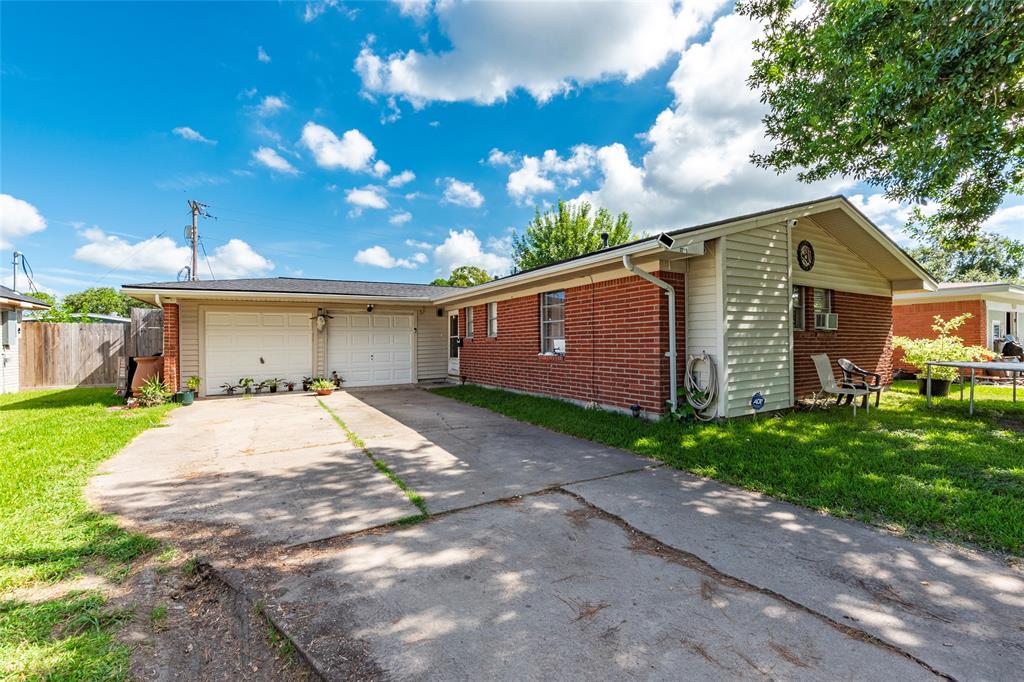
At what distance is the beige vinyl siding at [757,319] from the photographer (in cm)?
624

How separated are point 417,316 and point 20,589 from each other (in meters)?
10.6

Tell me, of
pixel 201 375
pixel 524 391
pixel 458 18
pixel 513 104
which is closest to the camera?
pixel 458 18

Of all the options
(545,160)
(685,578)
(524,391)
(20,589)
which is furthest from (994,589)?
(545,160)

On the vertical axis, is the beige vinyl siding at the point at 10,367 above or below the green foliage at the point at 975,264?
below

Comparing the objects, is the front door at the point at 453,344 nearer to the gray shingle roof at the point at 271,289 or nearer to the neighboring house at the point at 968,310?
the gray shingle roof at the point at 271,289

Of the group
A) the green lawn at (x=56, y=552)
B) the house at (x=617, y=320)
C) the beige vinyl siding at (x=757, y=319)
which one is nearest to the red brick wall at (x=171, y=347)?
the house at (x=617, y=320)

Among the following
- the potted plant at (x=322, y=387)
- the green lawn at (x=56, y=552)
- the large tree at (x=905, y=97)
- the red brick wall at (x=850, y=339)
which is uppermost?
the large tree at (x=905, y=97)

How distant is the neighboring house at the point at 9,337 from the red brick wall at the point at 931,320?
24.3 m

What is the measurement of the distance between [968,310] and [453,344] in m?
15.3

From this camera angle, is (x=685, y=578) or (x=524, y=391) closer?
(x=685, y=578)

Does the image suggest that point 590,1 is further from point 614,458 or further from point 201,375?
point 201,375

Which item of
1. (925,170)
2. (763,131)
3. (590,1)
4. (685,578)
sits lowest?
(685,578)

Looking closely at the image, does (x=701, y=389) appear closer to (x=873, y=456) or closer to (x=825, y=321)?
(x=873, y=456)

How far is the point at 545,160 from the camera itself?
51.4 ft
